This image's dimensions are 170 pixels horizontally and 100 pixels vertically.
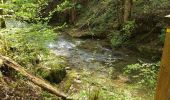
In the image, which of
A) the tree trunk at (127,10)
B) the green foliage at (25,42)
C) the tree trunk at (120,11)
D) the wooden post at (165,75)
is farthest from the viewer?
the tree trunk at (120,11)

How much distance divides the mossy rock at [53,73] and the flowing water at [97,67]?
36cm

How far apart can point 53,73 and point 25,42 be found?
1.23 metres

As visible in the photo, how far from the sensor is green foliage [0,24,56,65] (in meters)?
5.93

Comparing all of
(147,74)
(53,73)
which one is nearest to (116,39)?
(147,74)

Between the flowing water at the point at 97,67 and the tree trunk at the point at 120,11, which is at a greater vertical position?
the tree trunk at the point at 120,11

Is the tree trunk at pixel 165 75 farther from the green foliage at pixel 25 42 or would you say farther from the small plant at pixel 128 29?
the small plant at pixel 128 29

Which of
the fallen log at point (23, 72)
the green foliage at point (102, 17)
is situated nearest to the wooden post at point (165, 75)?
the fallen log at point (23, 72)

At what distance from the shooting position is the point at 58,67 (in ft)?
25.3

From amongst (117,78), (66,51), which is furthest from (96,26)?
(117,78)

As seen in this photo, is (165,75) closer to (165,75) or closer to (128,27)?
(165,75)

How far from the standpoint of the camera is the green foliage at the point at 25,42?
5.93 meters

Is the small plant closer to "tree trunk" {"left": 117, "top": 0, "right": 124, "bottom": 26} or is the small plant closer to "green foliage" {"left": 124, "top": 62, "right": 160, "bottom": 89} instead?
"tree trunk" {"left": 117, "top": 0, "right": 124, "bottom": 26}

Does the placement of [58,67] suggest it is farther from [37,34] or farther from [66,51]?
[66,51]

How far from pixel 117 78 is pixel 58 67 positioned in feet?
7.06
